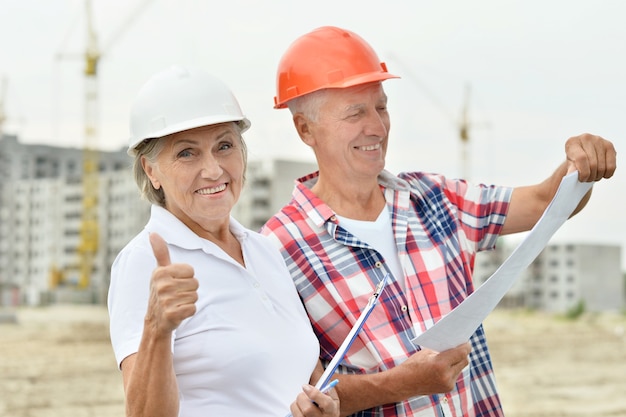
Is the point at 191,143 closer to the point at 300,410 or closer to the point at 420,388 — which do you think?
the point at 300,410

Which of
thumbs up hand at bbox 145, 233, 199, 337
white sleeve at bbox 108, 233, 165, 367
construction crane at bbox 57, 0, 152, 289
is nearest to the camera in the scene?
thumbs up hand at bbox 145, 233, 199, 337

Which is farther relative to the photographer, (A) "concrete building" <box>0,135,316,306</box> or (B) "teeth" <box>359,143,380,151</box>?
(A) "concrete building" <box>0,135,316,306</box>

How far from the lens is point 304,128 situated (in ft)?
9.65

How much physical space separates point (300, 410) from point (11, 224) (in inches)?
3344

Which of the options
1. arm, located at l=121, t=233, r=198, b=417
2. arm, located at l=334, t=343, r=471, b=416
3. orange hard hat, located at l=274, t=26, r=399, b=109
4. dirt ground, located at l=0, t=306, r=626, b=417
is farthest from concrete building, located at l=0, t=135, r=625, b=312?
arm, located at l=121, t=233, r=198, b=417

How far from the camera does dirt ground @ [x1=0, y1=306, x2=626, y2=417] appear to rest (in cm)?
1602

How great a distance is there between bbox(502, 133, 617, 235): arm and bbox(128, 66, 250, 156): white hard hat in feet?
3.20

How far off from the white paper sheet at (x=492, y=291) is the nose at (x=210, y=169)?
26.6 inches

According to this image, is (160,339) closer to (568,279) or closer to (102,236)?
(568,279)

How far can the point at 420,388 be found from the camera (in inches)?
99.0

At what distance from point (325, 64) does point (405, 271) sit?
2.35 feet

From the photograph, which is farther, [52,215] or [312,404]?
[52,215]

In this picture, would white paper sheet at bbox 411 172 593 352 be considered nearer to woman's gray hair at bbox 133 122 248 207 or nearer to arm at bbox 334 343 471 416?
arm at bbox 334 343 471 416

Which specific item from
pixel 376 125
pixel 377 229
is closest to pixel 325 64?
pixel 376 125
